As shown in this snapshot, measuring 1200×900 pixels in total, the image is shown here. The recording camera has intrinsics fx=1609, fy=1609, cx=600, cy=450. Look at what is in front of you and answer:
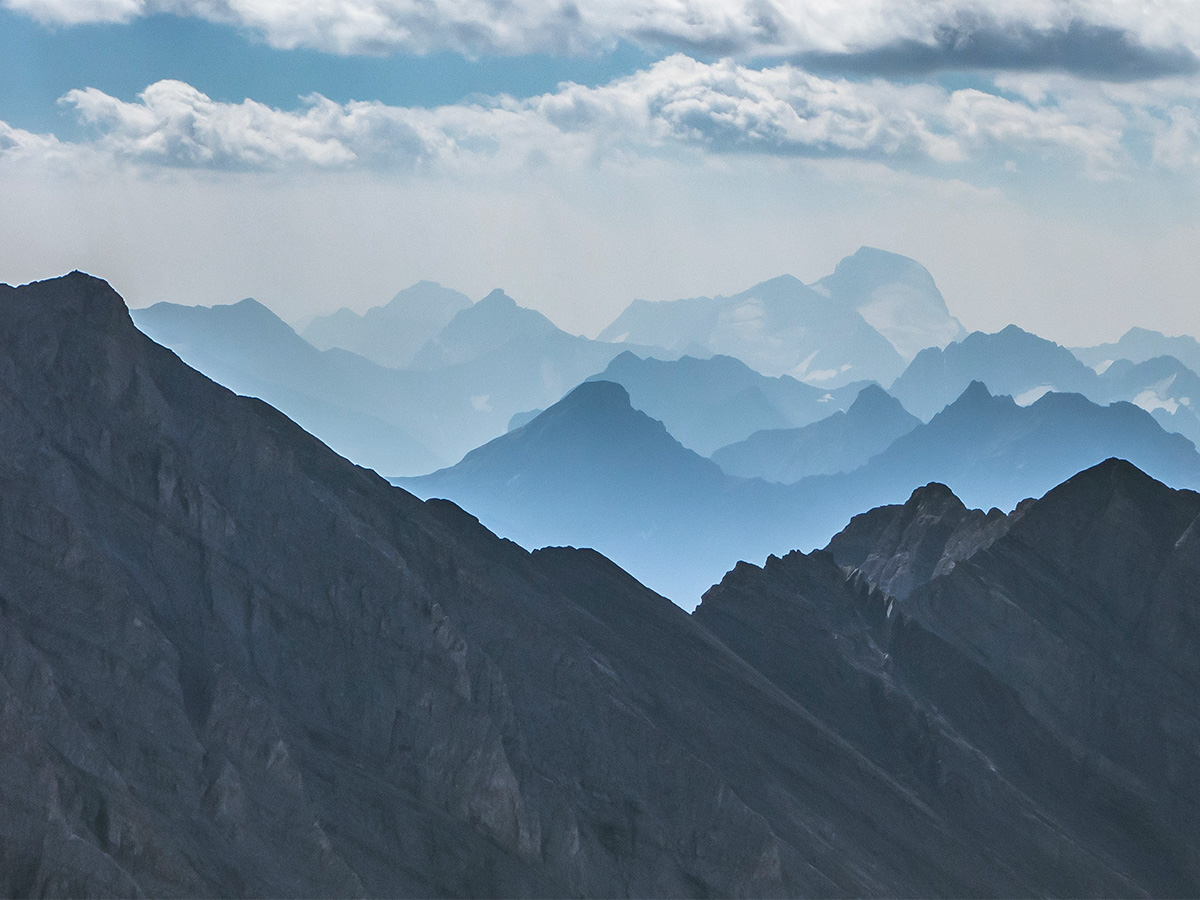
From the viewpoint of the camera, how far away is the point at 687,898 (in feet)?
254

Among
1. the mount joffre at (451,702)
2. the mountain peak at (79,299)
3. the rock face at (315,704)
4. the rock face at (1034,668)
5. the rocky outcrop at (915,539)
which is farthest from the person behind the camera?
the rocky outcrop at (915,539)

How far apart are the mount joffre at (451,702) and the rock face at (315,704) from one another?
0.53 ft

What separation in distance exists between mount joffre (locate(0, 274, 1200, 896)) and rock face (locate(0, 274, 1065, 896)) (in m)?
0.16

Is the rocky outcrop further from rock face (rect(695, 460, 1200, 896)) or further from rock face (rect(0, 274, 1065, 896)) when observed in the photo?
rock face (rect(0, 274, 1065, 896))

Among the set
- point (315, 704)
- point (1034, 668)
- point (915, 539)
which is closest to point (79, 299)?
point (315, 704)

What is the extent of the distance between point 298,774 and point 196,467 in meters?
18.9

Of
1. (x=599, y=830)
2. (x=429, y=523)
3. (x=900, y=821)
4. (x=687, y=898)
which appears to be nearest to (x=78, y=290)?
(x=429, y=523)

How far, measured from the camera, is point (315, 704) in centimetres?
7612

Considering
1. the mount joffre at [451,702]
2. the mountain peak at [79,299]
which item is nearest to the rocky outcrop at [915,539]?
the mount joffre at [451,702]

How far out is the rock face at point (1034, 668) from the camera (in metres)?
98.9

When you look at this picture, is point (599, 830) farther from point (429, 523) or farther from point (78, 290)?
point (78, 290)

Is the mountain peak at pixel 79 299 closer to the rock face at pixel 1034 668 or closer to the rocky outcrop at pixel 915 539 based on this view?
the rock face at pixel 1034 668

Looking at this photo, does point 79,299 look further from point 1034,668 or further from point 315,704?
point 1034,668

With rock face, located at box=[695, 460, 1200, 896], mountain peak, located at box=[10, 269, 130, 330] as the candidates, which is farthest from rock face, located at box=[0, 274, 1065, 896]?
rock face, located at box=[695, 460, 1200, 896]
